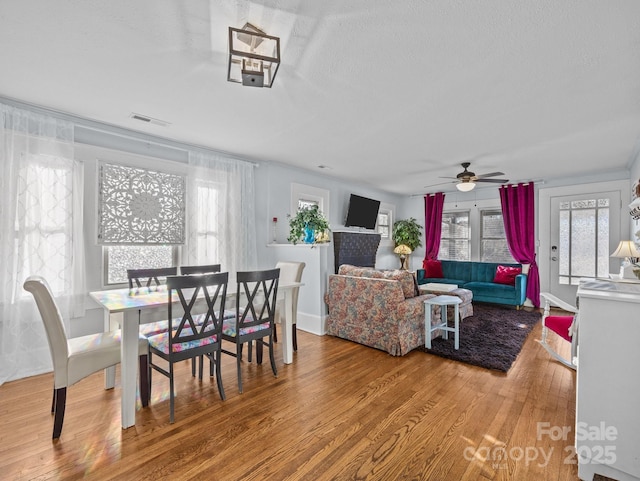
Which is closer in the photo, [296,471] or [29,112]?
[296,471]

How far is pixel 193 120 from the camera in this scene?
3.27 meters

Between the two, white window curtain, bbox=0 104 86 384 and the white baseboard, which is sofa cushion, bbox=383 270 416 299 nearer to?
the white baseboard

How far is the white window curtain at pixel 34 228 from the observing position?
2832 mm

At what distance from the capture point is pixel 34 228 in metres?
2.97

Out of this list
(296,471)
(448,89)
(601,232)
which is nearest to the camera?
(296,471)

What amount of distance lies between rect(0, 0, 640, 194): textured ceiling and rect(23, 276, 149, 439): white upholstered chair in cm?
162

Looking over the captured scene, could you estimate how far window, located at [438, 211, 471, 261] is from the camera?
7.14 m

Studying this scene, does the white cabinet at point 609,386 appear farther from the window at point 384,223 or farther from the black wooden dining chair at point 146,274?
the window at point 384,223

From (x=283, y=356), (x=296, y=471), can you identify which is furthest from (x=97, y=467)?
(x=283, y=356)

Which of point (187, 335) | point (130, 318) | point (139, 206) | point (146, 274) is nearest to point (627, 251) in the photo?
point (187, 335)

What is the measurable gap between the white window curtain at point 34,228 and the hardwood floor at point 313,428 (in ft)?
1.22

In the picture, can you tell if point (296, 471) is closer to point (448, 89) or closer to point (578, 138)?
point (448, 89)

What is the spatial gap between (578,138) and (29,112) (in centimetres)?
594

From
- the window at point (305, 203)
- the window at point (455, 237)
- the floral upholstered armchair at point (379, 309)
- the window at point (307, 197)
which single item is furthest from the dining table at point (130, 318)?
the window at point (455, 237)
